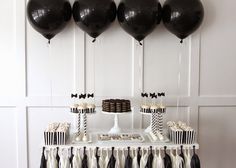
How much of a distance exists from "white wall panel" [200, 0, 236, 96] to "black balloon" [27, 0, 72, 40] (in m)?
1.19

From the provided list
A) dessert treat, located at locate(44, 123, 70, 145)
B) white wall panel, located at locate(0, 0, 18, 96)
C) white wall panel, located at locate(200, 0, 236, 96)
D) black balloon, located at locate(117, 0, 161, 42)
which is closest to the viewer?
dessert treat, located at locate(44, 123, 70, 145)

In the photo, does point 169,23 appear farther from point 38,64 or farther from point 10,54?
point 10,54

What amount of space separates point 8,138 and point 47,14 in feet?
3.63

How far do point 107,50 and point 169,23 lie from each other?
57 cm

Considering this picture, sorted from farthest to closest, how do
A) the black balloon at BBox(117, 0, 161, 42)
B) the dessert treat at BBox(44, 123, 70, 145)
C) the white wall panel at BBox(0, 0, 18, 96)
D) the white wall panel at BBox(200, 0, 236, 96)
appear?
the white wall panel at BBox(200, 0, 236, 96) < the white wall panel at BBox(0, 0, 18, 96) < the black balloon at BBox(117, 0, 161, 42) < the dessert treat at BBox(44, 123, 70, 145)

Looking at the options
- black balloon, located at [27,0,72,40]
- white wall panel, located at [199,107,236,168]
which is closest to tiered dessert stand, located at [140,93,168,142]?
white wall panel, located at [199,107,236,168]

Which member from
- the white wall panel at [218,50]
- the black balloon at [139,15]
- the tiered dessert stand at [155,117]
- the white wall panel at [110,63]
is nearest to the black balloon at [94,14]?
the black balloon at [139,15]

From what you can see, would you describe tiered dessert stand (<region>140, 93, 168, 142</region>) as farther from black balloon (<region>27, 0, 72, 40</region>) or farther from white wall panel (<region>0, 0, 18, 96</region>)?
white wall panel (<region>0, 0, 18, 96</region>)

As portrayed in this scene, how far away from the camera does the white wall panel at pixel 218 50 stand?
263 centimetres

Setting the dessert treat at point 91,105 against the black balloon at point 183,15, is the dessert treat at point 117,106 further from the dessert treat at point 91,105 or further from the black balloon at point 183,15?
the black balloon at point 183,15

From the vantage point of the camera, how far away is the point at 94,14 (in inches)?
87.8

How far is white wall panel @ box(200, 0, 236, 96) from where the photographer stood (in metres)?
A: 2.63

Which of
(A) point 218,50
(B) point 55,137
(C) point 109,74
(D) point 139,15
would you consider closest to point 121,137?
(B) point 55,137

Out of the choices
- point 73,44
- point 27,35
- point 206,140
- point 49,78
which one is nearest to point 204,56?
point 206,140
